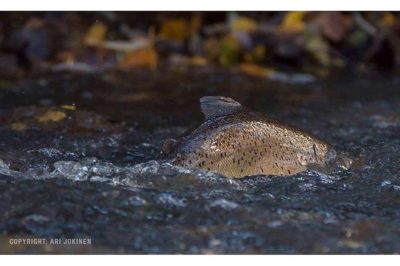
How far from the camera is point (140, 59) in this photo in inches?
195

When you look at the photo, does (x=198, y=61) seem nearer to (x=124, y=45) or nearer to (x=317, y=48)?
(x=124, y=45)

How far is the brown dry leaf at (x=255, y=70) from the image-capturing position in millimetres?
4688

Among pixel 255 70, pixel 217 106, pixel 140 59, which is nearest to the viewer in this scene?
pixel 217 106

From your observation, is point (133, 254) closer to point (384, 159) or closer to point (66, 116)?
point (384, 159)

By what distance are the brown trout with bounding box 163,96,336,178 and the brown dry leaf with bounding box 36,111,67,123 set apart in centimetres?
82

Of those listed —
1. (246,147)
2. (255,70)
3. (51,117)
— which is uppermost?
(255,70)

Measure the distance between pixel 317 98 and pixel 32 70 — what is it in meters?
1.65

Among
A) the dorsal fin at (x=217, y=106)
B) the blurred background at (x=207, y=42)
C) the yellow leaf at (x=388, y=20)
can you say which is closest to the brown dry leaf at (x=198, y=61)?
the blurred background at (x=207, y=42)

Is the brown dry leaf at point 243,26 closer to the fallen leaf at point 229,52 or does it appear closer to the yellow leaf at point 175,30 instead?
the fallen leaf at point 229,52

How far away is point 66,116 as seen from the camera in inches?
127

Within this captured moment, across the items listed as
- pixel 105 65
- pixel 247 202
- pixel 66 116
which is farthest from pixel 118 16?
pixel 247 202

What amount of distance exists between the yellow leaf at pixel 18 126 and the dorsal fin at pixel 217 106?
2.68 ft

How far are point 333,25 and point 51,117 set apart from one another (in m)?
2.44

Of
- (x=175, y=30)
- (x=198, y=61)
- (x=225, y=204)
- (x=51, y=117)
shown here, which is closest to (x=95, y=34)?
(x=175, y=30)
